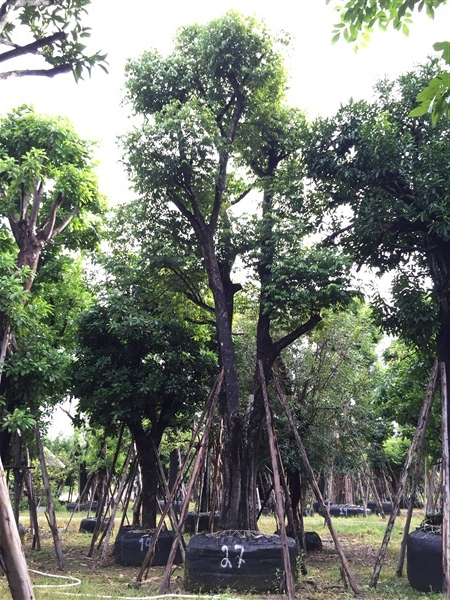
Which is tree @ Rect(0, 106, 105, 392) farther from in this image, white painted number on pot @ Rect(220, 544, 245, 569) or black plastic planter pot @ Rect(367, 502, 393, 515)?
black plastic planter pot @ Rect(367, 502, 393, 515)

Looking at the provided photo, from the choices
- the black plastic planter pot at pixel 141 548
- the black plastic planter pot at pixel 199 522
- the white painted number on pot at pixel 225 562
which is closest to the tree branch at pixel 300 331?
the white painted number on pot at pixel 225 562

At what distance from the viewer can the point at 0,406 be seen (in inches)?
398

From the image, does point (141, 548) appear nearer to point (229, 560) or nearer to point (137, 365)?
point (229, 560)

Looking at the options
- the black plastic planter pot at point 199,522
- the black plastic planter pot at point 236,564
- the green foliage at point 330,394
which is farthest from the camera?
the black plastic planter pot at point 199,522

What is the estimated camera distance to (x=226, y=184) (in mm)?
12578

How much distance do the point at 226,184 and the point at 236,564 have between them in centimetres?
778

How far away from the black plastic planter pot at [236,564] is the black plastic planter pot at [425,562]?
189 centimetres

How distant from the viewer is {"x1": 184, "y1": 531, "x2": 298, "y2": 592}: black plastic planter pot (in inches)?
340

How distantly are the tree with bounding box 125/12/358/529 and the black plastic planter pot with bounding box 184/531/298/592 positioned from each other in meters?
1.04

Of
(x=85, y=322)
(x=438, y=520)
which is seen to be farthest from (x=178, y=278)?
(x=438, y=520)

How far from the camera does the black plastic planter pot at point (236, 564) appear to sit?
8648 mm

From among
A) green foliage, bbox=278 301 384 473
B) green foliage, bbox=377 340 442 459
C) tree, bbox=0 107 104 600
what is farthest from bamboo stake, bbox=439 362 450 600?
tree, bbox=0 107 104 600

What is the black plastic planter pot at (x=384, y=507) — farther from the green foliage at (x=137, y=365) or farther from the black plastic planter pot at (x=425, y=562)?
the black plastic planter pot at (x=425, y=562)

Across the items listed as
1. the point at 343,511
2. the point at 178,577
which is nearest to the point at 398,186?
the point at 178,577
